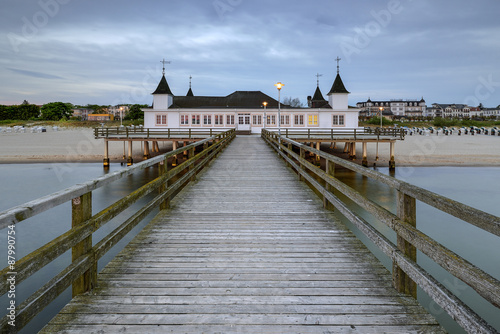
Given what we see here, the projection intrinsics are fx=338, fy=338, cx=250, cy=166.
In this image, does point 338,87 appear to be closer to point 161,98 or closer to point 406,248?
point 161,98

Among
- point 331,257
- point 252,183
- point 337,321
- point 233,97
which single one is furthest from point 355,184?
point 233,97

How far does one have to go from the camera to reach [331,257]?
153 inches

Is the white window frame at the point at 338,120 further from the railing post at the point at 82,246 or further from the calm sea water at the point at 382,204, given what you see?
the railing post at the point at 82,246

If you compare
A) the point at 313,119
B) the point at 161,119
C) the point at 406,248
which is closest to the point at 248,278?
the point at 406,248

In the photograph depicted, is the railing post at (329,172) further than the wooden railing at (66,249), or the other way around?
the railing post at (329,172)

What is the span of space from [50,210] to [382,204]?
45.6ft

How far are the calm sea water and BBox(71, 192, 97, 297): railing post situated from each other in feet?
12.4

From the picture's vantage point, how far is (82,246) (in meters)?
2.93

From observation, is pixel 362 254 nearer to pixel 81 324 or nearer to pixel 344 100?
pixel 81 324

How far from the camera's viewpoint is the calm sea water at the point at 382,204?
22.5ft

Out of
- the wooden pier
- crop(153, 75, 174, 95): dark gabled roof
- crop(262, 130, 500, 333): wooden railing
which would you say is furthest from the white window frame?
crop(262, 130, 500, 333): wooden railing

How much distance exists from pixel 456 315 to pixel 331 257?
1.80m

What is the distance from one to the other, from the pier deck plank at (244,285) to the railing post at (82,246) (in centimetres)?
9

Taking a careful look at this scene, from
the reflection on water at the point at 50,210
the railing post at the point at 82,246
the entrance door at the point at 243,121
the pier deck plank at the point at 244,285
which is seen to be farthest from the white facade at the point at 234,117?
the railing post at the point at 82,246
